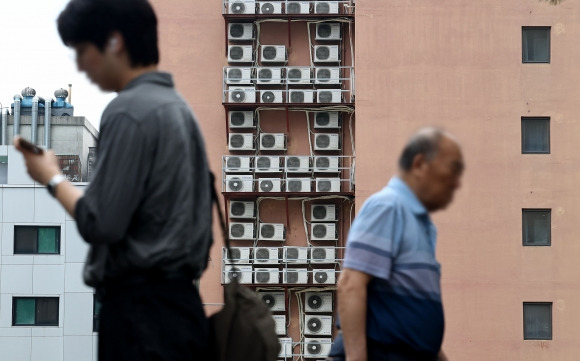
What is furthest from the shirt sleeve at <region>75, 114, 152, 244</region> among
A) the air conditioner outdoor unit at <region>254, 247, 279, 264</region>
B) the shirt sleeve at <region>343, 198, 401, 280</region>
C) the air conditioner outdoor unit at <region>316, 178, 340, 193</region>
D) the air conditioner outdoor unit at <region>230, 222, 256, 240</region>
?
the air conditioner outdoor unit at <region>230, 222, 256, 240</region>

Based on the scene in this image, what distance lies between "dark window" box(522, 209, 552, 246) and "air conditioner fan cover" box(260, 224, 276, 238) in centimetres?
770

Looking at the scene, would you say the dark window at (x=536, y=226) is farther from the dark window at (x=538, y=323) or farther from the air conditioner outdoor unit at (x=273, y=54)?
the air conditioner outdoor unit at (x=273, y=54)

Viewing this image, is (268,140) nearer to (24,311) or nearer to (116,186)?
(24,311)

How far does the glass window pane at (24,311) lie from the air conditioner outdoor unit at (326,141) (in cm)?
1268

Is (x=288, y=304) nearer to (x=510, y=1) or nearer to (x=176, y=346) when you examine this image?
(x=510, y=1)

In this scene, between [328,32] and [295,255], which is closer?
[295,255]

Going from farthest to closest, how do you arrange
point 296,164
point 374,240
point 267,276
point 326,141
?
point 326,141 → point 296,164 → point 267,276 → point 374,240

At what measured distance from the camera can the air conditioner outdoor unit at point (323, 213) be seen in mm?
45625

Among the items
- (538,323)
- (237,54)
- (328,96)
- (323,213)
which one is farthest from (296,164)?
(538,323)

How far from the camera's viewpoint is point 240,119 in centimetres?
4566

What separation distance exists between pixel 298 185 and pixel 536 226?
23.8 ft

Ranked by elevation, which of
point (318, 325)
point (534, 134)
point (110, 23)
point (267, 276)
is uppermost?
point (534, 134)

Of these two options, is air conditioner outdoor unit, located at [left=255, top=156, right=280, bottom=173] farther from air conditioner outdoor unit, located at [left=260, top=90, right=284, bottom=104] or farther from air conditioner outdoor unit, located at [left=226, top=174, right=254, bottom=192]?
air conditioner outdoor unit, located at [left=260, top=90, right=284, bottom=104]

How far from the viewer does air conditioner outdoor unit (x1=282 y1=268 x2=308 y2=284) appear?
44719mm
